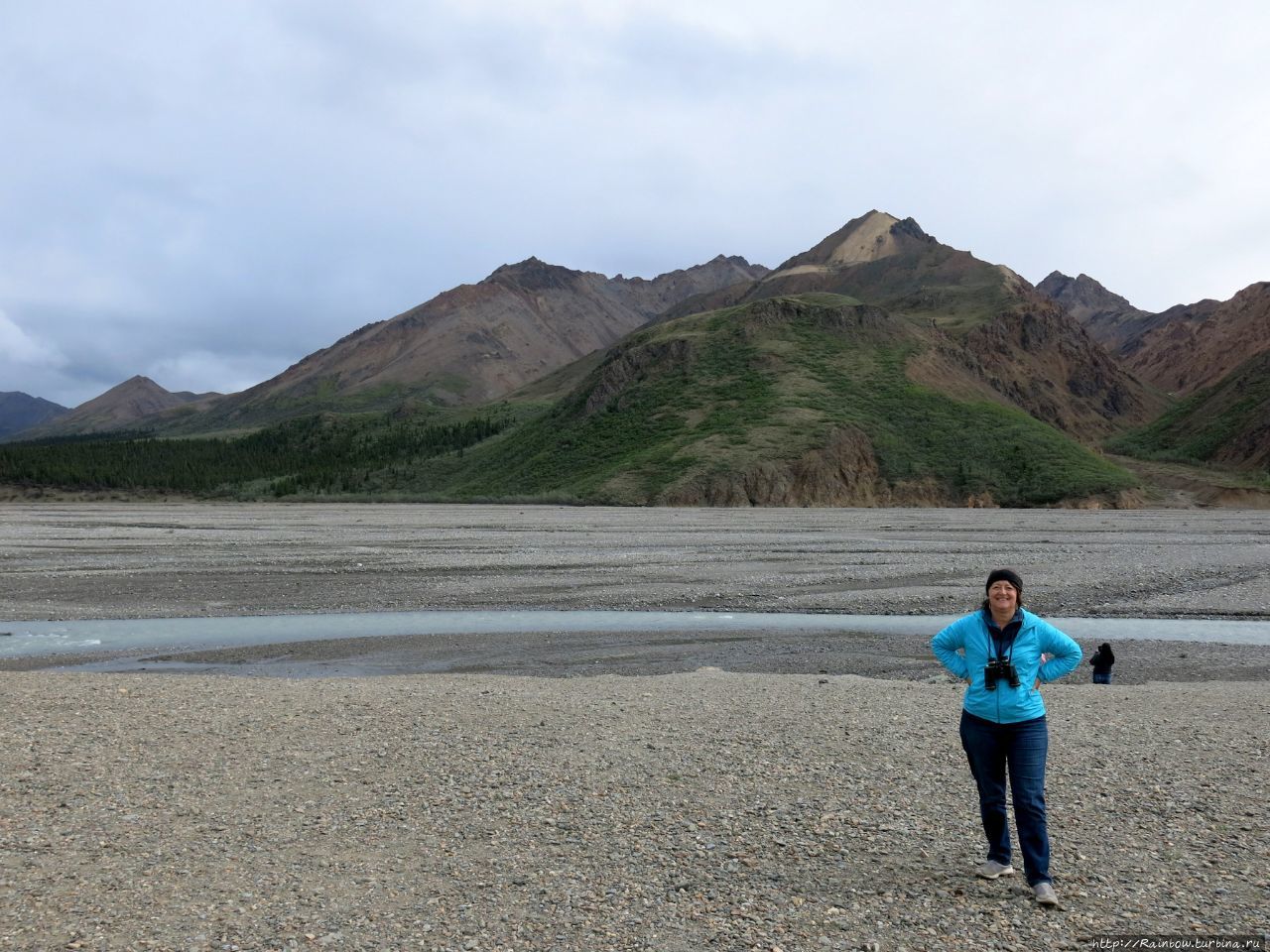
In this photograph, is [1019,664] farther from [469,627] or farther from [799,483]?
[799,483]

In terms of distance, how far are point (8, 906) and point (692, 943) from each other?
4.93 m

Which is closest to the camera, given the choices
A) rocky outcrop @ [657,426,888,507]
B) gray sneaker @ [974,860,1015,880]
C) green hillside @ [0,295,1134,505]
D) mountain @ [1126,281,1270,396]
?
gray sneaker @ [974,860,1015,880]

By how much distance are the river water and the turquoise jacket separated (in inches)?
628

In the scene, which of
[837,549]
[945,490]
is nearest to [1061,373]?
[945,490]

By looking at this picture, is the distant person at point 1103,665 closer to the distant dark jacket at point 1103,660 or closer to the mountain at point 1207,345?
the distant dark jacket at point 1103,660

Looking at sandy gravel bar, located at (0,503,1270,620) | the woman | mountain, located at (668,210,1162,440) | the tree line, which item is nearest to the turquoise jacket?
the woman

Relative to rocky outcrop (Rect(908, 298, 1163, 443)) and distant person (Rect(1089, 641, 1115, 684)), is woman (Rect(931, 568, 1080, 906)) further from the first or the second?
rocky outcrop (Rect(908, 298, 1163, 443))

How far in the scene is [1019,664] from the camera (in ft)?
21.1

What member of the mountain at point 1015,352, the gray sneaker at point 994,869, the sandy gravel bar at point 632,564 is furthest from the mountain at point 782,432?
the gray sneaker at point 994,869

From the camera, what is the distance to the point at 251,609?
85.1 ft

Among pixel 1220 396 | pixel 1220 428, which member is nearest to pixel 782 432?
pixel 1220 428

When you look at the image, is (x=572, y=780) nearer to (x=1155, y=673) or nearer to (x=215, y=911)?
(x=215, y=911)

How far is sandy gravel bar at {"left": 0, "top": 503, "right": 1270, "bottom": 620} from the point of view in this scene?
88.3 feet

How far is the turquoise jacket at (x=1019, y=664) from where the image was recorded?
6.43 m
